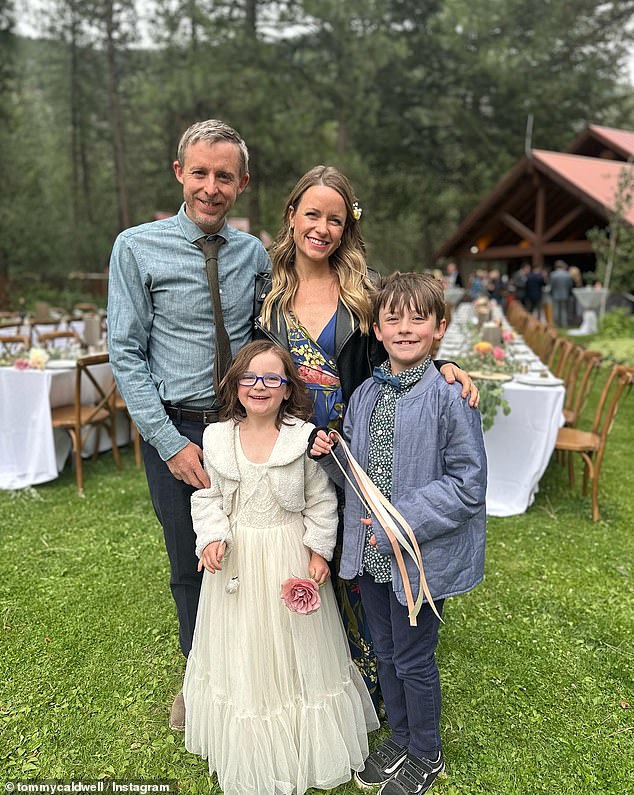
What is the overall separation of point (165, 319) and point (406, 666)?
1.27 metres

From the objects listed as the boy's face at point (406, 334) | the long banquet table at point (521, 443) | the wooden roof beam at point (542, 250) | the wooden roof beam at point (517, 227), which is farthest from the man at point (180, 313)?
the wooden roof beam at point (517, 227)

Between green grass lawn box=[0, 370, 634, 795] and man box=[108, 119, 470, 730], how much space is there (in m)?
0.83

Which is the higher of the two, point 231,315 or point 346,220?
point 346,220

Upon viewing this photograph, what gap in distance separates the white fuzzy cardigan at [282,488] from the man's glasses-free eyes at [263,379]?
0.14 m

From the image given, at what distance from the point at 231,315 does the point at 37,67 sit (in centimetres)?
2678

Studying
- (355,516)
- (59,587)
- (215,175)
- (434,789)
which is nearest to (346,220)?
(215,175)

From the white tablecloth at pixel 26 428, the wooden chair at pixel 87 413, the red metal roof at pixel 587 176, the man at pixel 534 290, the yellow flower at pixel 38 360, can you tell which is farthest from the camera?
the man at pixel 534 290

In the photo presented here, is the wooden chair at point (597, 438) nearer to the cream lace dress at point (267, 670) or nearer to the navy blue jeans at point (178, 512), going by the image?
the cream lace dress at point (267, 670)

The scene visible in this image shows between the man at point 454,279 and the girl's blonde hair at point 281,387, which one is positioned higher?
the girl's blonde hair at point 281,387

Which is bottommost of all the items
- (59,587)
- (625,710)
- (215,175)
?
(59,587)

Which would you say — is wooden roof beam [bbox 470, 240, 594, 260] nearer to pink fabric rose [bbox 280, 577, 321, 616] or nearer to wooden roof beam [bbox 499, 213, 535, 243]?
wooden roof beam [bbox 499, 213, 535, 243]

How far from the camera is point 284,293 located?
2000 millimetres

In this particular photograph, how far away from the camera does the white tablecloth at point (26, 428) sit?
15.8 ft

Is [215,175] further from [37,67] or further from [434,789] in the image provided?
[37,67]
